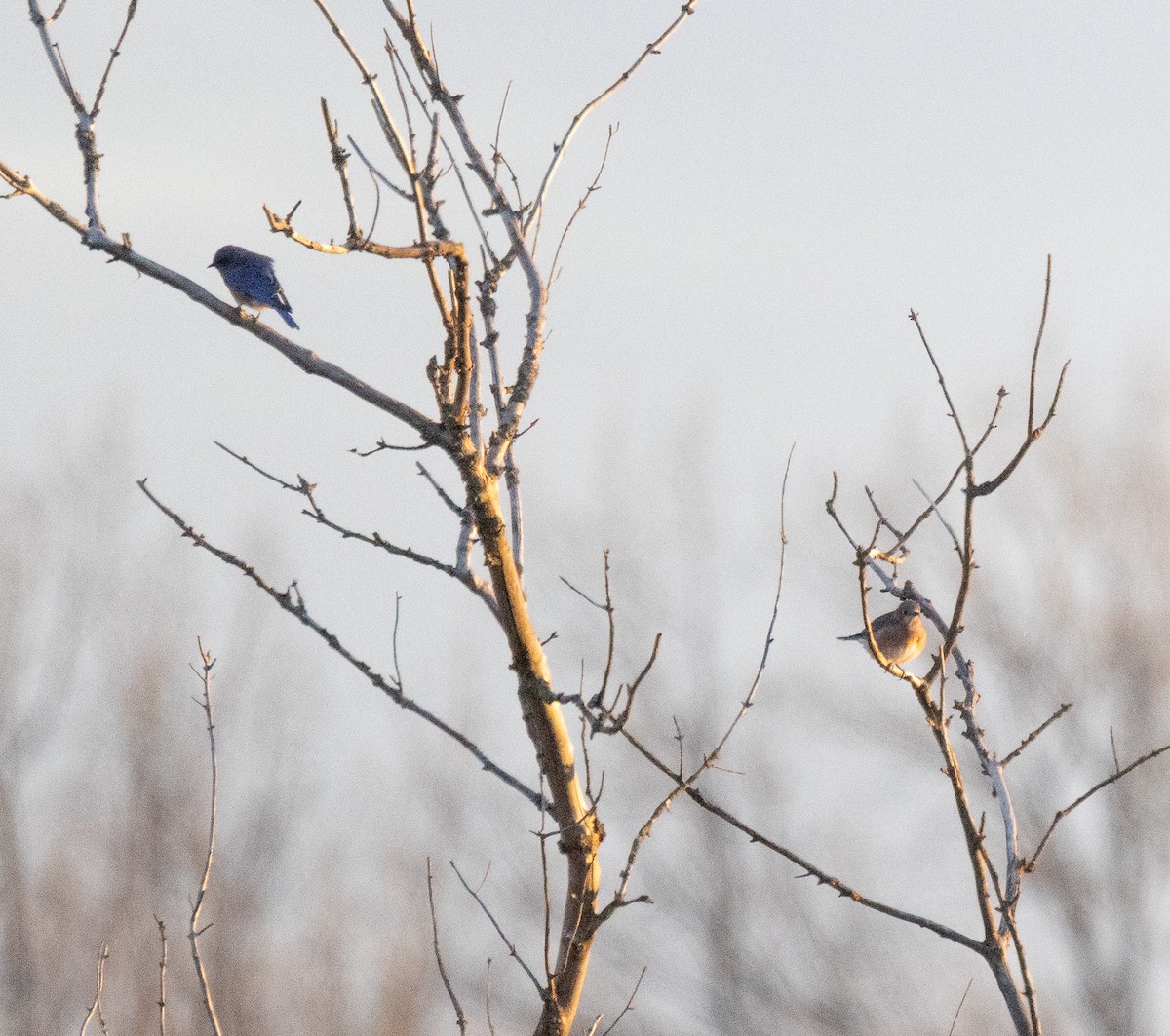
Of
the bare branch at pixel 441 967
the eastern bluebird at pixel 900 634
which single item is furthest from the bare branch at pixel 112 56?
the eastern bluebird at pixel 900 634

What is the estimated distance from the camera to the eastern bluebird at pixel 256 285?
5562 millimetres

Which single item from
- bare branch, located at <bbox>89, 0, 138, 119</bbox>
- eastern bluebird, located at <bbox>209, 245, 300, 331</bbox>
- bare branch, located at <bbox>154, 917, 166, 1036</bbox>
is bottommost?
bare branch, located at <bbox>154, 917, 166, 1036</bbox>

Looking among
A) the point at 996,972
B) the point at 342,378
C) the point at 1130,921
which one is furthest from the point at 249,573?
the point at 1130,921

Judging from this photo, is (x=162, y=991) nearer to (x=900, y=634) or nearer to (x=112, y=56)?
(x=112, y=56)

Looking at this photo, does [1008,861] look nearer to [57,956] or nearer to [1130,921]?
[1130,921]

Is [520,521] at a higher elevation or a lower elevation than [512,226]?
lower

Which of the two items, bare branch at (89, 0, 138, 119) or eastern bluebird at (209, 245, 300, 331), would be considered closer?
bare branch at (89, 0, 138, 119)

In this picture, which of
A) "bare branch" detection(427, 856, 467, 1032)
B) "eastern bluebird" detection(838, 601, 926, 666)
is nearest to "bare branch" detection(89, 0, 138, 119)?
"bare branch" detection(427, 856, 467, 1032)

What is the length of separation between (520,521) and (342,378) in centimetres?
49

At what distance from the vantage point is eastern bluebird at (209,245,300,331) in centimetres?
556

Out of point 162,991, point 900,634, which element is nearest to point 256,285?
point 900,634

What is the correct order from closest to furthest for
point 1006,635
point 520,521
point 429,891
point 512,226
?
1. point 429,891
2. point 520,521
3. point 512,226
4. point 1006,635

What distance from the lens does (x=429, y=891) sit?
2.55 meters

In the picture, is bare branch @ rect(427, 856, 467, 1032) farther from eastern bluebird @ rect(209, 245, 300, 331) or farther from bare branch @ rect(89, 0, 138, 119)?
eastern bluebird @ rect(209, 245, 300, 331)
